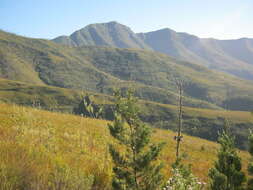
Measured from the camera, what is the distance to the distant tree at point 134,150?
15.6 ft

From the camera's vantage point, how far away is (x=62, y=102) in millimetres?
130000

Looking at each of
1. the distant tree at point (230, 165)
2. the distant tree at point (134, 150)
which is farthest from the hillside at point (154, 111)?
the distant tree at point (134, 150)

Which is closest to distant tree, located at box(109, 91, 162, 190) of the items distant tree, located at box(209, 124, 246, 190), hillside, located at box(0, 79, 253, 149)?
distant tree, located at box(209, 124, 246, 190)

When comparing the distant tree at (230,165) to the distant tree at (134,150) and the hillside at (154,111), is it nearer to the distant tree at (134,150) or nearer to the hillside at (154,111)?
the distant tree at (134,150)

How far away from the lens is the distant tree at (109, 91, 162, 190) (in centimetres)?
474

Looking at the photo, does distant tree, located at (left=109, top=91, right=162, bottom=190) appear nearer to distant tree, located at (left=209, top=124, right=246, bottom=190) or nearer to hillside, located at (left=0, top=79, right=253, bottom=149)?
distant tree, located at (left=209, top=124, right=246, bottom=190)

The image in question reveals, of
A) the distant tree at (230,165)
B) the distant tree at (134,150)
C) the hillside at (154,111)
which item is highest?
the distant tree at (134,150)

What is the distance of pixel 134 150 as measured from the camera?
4797 millimetres

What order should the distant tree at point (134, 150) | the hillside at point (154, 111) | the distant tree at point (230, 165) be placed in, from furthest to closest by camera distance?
the hillside at point (154, 111), the distant tree at point (230, 165), the distant tree at point (134, 150)

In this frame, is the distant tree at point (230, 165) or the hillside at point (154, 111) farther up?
the distant tree at point (230, 165)

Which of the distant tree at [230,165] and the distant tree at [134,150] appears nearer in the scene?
the distant tree at [134,150]

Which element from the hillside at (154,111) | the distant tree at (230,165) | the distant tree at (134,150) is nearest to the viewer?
the distant tree at (134,150)

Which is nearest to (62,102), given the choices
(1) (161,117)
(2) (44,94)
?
(2) (44,94)

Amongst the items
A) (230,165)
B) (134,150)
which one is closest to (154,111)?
(230,165)
